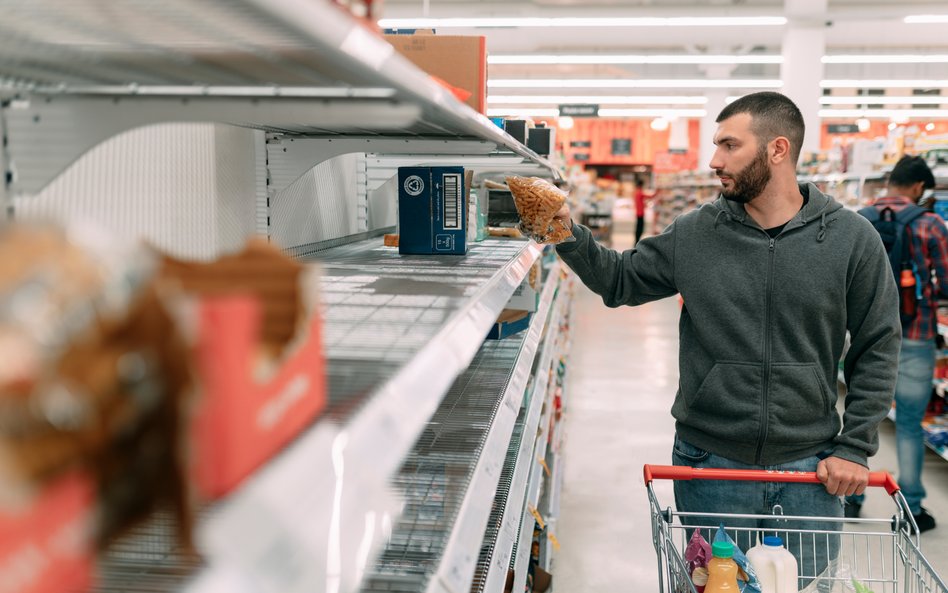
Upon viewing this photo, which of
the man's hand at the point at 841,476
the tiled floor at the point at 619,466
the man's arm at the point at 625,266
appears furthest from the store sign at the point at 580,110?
the man's hand at the point at 841,476

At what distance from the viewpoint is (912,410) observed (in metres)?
4.19

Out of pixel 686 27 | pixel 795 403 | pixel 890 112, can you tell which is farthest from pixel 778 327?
pixel 890 112

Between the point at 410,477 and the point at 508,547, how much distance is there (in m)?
0.31

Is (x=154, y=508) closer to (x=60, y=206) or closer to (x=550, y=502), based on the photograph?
(x=60, y=206)

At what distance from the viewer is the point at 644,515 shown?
14.3 feet

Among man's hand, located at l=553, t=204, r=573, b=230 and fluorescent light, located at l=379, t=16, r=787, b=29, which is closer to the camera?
man's hand, located at l=553, t=204, r=573, b=230

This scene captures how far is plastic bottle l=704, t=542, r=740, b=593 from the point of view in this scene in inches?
71.8

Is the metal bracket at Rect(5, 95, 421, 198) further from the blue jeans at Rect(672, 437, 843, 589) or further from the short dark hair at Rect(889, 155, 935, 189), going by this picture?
the short dark hair at Rect(889, 155, 935, 189)

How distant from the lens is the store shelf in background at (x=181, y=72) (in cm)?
76

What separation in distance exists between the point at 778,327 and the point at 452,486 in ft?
3.79

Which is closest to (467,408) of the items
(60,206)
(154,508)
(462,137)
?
(462,137)

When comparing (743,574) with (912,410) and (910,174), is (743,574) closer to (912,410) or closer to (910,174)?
(912,410)

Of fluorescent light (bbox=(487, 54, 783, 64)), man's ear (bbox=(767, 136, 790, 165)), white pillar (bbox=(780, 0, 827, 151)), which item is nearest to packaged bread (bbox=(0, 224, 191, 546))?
man's ear (bbox=(767, 136, 790, 165))

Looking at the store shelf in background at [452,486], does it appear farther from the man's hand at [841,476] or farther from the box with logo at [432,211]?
the man's hand at [841,476]
